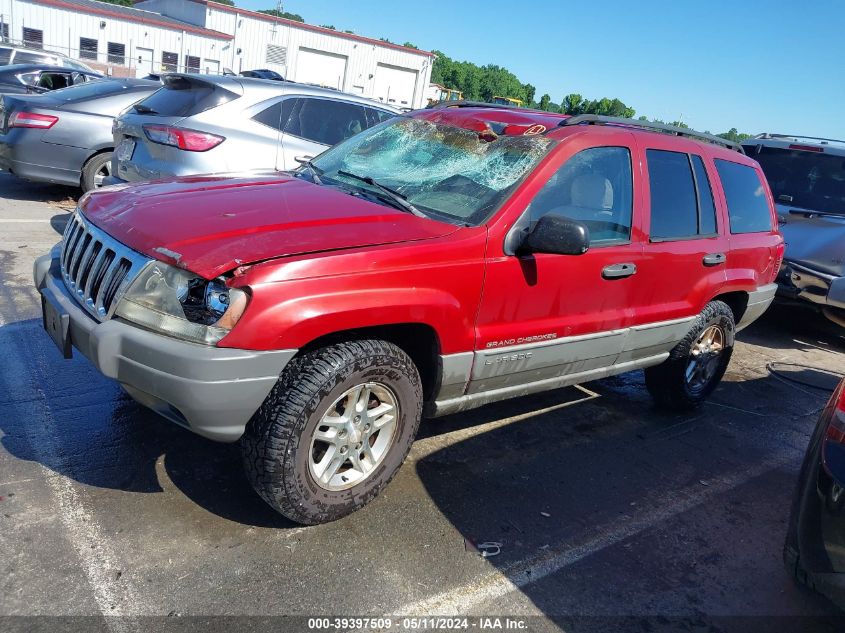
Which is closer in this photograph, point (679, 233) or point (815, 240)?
point (679, 233)

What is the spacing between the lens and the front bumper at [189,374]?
2.63 m

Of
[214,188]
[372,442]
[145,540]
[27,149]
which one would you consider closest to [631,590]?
[372,442]

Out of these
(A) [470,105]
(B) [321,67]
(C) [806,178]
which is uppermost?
(B) [321,67]

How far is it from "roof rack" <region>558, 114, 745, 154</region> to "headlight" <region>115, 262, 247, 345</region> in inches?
86.7

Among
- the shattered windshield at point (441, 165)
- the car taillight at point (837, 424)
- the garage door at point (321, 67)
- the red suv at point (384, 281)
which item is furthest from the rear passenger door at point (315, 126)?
the garage door at point (321, 67)

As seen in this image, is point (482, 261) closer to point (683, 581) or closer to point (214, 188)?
point (214, 188)

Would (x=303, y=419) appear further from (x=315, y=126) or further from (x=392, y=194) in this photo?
(x=315, y=126)

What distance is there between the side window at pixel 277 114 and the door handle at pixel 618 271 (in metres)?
3.93

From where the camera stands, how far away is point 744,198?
5070 millimetres

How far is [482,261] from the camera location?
327cm

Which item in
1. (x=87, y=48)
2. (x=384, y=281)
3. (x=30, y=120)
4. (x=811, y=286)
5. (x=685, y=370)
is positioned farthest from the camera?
(x=87, y=48)

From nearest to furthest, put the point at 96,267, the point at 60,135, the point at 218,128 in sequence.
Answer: the point at 96,267 → the point at 218,128 → the point at 60,135

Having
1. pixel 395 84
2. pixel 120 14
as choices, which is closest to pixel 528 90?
pixel 395 84

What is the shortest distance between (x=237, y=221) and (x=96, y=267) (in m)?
0.67
